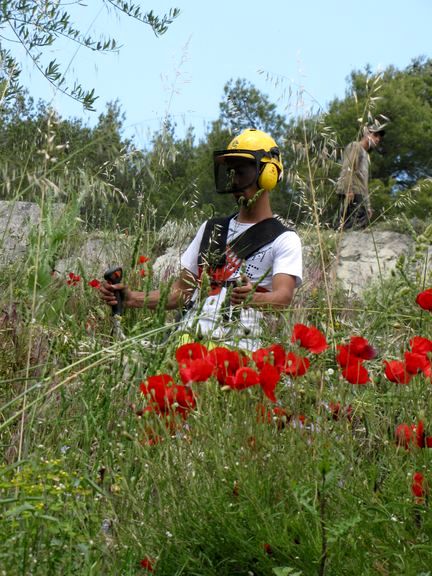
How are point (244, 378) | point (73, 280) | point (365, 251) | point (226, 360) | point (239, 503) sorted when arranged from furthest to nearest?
point (365, 251) < point (73, 280) < point (226, 360) < point (244, 378) < point (239, 503)

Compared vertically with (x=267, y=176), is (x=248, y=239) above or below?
below

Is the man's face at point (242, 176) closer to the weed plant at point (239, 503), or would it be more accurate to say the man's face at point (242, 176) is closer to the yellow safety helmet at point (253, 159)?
the yellow safety helmet at point (253, 159)

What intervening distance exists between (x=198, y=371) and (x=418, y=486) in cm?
55

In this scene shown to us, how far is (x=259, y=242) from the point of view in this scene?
4.89 m

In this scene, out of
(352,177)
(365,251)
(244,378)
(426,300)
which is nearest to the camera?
(244,378)

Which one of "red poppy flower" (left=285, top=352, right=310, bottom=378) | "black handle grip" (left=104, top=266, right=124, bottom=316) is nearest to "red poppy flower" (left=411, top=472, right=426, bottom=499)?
"red poppy flower" (left=285, top=352, right=310, bottom=378)

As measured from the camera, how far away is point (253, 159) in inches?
194

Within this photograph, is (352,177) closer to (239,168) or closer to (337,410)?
(239,168)

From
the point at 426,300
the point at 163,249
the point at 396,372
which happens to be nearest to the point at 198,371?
the point at 396,372

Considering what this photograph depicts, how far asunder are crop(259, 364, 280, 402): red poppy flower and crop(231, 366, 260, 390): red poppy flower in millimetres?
14

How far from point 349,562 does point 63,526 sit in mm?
613

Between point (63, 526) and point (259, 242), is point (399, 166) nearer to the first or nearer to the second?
point (259, 242)

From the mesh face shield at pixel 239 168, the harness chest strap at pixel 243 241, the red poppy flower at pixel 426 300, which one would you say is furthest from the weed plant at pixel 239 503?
the mesh face shield at pixel 239 168

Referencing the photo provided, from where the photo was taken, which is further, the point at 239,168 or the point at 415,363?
the point at 239,168
